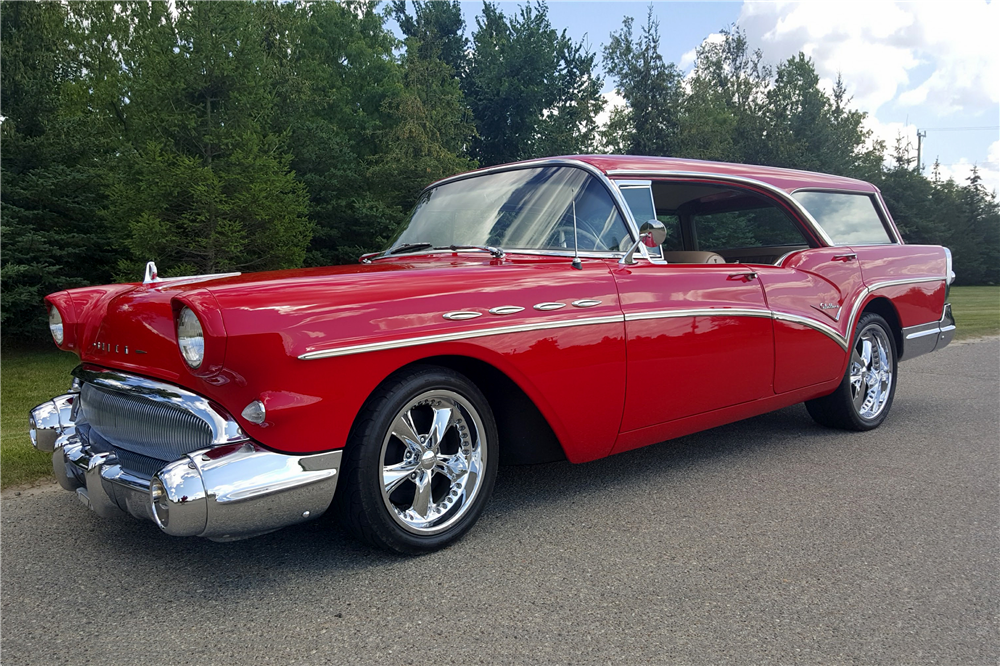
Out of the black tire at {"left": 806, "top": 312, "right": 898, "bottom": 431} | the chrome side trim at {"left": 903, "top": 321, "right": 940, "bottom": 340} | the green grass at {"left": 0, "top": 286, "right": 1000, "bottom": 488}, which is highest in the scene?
the chrome side trim at {"left": 903, "top": 321, "right": 940, "bottom": 340}

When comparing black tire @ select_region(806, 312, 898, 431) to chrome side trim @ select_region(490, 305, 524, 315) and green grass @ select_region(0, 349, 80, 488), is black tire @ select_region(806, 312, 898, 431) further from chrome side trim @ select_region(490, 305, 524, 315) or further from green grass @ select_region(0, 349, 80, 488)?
green grass @ select_region(0, 349, 80, 488)

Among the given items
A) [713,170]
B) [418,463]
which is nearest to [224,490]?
[418,463]

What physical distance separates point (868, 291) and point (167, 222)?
1080 centimetres

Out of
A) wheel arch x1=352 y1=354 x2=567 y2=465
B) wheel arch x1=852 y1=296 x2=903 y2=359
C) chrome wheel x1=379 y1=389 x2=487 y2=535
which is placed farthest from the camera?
wheel arch x1=852 y1=296 x2=903 y2=359

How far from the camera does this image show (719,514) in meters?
3.40

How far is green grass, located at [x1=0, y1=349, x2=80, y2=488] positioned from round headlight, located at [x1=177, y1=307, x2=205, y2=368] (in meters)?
2.23

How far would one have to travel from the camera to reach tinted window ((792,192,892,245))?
5.01m

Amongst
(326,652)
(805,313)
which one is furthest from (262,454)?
(805,313)

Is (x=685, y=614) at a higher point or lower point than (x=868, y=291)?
lower

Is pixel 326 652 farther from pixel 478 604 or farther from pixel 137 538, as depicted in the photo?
pixel 137 538

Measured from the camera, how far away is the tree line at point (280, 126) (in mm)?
12711

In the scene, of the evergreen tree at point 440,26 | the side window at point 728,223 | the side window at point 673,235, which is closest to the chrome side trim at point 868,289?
the side window at point 728,223

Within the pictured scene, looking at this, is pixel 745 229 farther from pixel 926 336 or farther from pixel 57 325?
pixel 57 325

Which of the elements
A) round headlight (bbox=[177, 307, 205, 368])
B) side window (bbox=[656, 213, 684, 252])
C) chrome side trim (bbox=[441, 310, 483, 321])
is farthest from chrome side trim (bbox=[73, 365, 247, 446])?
side window (bbox=[656, 213, 684, 252])
